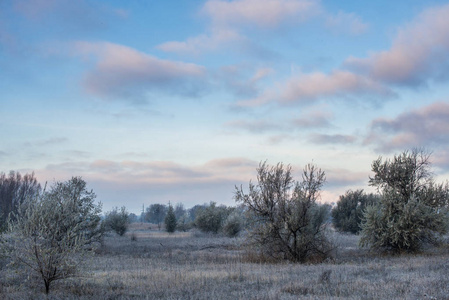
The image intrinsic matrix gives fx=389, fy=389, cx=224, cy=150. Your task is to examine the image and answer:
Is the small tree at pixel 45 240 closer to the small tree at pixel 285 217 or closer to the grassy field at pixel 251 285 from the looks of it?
the grassy field at pixel 251 285

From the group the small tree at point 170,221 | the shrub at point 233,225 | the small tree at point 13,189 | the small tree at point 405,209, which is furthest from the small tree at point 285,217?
the small tree at point 13,189

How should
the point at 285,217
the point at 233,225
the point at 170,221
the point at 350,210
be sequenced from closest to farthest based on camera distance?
1. the point at 285,217
2. the point at 233,225
3. the point at 350,210
4. the point at 170,221

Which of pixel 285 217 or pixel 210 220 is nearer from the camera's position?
pixel 285 217

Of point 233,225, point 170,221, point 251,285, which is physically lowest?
point 251,285

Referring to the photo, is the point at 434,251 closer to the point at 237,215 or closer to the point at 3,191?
the point at 237,215

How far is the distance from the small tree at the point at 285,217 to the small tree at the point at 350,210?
1330 inches

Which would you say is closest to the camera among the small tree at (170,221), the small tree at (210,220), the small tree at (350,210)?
the small tree at (350,210)

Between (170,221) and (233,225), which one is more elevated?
(170,221)

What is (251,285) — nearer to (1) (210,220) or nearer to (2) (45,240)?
(2) (45,240)

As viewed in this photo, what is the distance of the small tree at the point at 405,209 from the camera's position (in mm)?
24078

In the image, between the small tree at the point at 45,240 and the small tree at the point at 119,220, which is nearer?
the small tree at the point at 45,240

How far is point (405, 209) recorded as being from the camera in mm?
24062

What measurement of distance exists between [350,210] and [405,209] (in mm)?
33332

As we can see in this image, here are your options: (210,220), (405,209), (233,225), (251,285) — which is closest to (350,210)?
(233,225)
